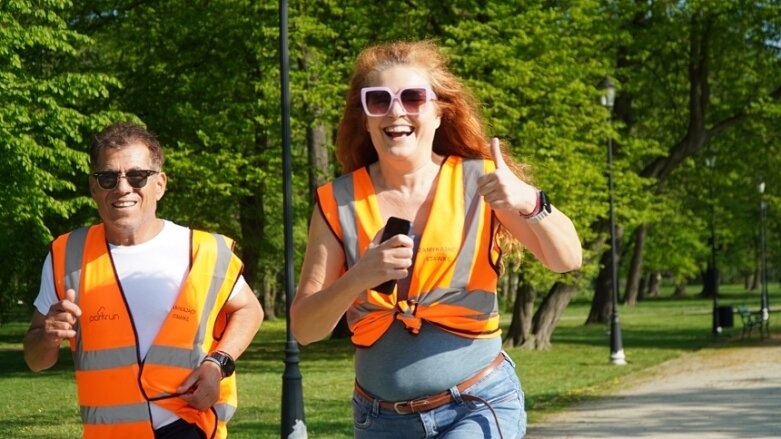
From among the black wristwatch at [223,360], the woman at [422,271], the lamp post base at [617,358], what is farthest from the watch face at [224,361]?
the lamp post base at [617,358]

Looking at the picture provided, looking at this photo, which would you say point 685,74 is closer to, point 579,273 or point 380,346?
point 579,273

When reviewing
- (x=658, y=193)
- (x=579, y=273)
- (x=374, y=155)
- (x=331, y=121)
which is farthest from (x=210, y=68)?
(x=374, y=155)

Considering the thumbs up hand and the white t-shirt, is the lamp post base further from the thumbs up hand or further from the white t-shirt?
the thumbs up hand

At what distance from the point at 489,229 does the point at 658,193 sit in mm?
35181

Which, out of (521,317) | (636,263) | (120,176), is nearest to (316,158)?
(521,317)

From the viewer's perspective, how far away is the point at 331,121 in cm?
2983

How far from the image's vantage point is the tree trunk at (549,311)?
114ft

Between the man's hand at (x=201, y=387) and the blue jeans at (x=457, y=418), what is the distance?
0.93 m

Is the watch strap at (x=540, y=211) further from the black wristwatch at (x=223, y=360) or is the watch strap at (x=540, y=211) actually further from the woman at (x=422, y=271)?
the black wristwatch at (x=223, y=360)

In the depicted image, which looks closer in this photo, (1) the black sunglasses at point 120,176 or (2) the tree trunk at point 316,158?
(1) the black sunglasses at point 120,176

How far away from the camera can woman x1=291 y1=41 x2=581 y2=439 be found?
4012 mm

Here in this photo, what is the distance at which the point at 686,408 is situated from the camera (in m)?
17.7

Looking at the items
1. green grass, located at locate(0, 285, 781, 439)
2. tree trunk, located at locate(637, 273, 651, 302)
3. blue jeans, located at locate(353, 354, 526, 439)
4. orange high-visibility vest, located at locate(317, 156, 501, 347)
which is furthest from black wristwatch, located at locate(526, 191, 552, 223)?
tree trunk, located at locate(637, 273, 651, 302)

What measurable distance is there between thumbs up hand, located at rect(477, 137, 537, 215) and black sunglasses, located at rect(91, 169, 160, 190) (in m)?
1.65
